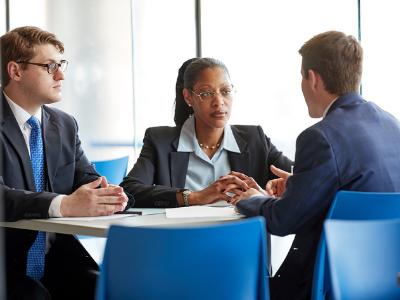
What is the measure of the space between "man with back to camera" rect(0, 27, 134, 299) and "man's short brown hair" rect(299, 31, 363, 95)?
951 millimetres

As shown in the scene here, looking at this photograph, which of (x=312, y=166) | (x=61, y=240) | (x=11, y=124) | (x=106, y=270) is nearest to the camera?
(x=106, y=270)

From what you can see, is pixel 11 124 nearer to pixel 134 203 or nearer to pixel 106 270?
pixel 134 203

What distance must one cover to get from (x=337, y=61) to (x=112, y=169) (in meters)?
2.12

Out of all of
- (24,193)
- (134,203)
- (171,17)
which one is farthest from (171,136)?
(171,17)

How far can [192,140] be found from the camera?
8.75 ft

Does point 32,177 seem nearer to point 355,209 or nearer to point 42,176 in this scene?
point 42,176

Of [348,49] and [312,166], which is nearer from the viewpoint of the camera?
[312,166]

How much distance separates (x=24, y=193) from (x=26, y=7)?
9.48 feet

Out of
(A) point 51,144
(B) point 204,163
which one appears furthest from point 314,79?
(A) point 51,144

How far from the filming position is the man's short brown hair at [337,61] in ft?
5.80

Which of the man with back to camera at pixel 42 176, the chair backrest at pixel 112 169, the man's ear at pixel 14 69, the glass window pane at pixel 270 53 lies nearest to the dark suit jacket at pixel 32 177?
the man with back to camera at pixel 42 176

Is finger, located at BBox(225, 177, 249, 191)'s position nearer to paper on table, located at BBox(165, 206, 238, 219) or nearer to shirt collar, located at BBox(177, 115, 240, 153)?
paper on table, located at BBox(165, 206, 238, 219)

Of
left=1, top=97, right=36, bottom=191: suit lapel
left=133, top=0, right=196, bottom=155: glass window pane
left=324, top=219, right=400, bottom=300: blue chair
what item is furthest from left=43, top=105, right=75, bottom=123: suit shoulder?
left=133, top=0, right=196, bottom=155: glass window pane

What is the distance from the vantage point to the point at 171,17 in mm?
5555
